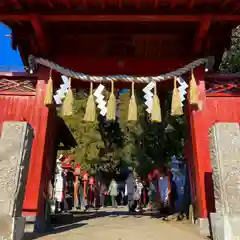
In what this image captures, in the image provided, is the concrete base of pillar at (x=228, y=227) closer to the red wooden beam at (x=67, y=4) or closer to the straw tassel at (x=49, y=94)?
the straw tassel at (x=49, y=94)

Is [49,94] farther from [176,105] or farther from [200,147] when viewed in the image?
[200,147]

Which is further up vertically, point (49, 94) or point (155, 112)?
point (49, 94)

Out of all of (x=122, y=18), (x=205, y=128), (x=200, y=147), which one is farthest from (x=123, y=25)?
(x=200, y=147)

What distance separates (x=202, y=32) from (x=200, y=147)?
2469 mm

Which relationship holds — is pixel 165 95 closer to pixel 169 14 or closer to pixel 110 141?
pixel 169 14

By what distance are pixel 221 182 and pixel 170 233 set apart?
5.54ft

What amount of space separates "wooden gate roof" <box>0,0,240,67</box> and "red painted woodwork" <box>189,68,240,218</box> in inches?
37.3

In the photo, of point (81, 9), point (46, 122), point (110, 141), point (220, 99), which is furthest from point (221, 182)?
point (110, 141)

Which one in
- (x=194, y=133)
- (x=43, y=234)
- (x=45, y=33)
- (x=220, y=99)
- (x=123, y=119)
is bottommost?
(x=43, y=234)

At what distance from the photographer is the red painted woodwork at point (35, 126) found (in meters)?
6.68

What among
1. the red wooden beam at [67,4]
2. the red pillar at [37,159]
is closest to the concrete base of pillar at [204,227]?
the red pillar at [37,159]

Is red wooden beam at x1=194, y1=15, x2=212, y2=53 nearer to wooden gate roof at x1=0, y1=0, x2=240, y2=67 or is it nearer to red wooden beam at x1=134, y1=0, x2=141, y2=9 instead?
wooden gate roof at x1=0, y1=0, x2=240, y2=67

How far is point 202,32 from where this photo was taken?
6992 mm

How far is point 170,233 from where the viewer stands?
625 centimetres
